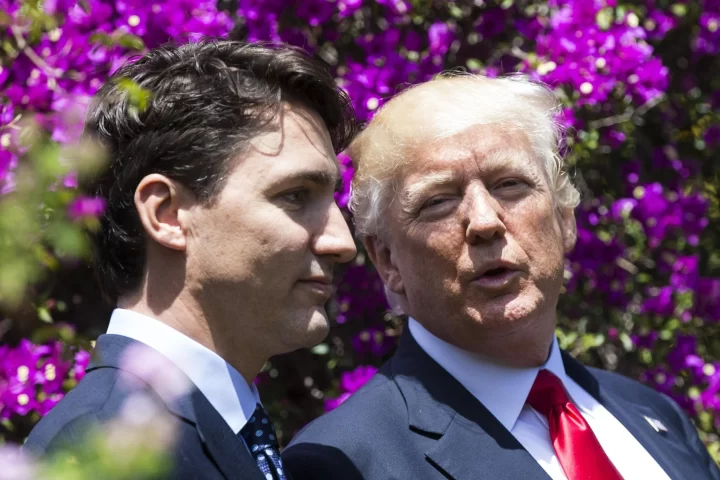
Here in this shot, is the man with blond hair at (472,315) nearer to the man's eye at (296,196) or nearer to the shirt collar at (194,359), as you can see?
the shirt collar at (194,359)

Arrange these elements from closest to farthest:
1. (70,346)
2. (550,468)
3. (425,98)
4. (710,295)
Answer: (70,346)
(550,468)
(425,98)
(710,295)

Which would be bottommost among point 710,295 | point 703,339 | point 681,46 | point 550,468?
point 703,339

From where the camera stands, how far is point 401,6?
3.22 meters

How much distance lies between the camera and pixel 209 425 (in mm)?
1552

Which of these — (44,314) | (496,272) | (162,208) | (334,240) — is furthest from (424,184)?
(44,314)

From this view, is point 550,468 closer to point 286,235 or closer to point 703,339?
point 286,235

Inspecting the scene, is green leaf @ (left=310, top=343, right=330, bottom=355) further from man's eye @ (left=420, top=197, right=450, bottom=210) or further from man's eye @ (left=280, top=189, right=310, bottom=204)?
man's eye @ (left=280, top=189, right=310, bottom=204)

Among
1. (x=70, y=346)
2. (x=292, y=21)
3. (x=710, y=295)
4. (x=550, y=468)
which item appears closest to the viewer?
(x=70, y=346)

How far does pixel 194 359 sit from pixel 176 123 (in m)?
0.46

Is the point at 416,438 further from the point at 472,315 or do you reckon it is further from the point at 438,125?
the point at 438,125

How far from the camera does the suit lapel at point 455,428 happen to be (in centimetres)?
212

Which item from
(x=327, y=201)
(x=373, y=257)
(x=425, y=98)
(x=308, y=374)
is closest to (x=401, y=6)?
(x=425, y=98)

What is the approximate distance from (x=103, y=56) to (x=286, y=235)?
1234mm

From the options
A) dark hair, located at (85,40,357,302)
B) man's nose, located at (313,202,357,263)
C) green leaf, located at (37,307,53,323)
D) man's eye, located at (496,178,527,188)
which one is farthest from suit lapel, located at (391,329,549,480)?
green leaf, located at (37,307,53,323)
